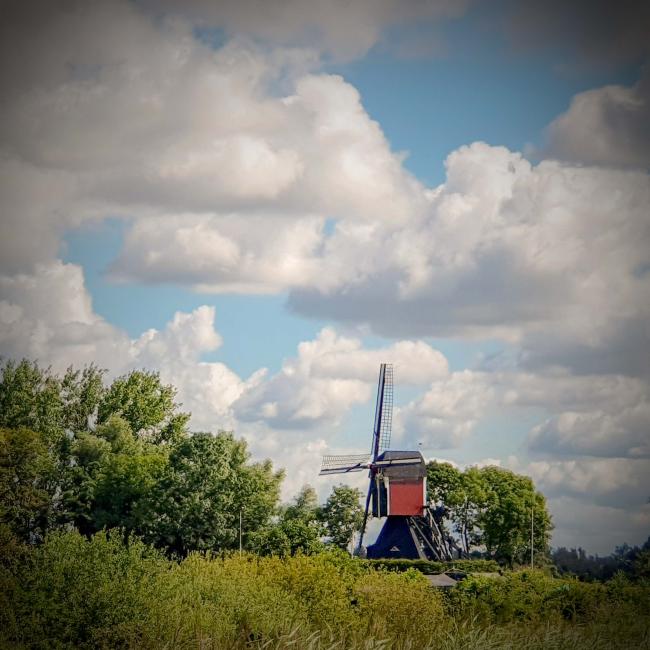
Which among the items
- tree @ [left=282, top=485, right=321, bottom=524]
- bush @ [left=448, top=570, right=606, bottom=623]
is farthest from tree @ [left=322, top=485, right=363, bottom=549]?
bush @ [left=448, top=570, right=606, bottom=623]

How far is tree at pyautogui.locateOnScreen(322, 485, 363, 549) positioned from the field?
131ft

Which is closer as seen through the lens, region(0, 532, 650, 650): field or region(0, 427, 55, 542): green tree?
region(0, 532, 650, 650): field

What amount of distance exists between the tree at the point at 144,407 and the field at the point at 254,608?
4136 cm

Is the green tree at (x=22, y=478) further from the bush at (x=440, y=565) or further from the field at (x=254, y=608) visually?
the field at (x=254, y=608)

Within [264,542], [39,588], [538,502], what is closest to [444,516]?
[538,502]

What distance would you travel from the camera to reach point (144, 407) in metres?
83.8

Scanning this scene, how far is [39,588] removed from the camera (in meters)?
31.4

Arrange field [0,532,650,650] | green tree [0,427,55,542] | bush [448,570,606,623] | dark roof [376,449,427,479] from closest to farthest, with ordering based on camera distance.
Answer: field [0,532,650,650] → bush [448,570,606,623] → green tree [0,427,55,542] → dark roof [376,449,427,479]

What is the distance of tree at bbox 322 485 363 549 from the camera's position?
280ft

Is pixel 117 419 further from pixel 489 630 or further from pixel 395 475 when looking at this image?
pixel 489 630

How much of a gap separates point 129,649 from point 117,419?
50.9 meters

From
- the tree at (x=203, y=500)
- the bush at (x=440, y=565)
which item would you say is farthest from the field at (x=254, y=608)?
the bush at (x=440, y=565)

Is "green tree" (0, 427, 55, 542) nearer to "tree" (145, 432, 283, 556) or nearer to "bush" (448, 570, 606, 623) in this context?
"tree" (145, 432, 283, 556)

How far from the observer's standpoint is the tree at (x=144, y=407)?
83.3 meters
